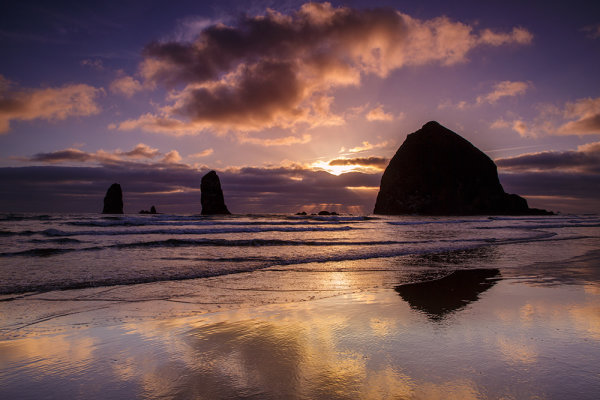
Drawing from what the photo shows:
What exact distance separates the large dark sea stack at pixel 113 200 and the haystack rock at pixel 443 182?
83236 millimetres

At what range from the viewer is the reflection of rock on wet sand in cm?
523

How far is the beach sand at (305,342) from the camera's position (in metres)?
2.63

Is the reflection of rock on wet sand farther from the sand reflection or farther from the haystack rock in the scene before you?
the haystack rock

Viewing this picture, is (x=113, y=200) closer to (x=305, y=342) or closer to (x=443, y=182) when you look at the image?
(x=305, y=342)

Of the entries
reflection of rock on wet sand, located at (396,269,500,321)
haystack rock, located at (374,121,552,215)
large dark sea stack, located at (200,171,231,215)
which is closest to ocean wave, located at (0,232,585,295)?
reflection of rock on wet sand, located at (396,269,500,321)

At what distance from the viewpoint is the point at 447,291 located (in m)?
6.52

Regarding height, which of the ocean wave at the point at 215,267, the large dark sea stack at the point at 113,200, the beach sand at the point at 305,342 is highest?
the large dark sea stack at the point at 113,200

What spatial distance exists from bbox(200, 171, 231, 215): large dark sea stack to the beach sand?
75155mm

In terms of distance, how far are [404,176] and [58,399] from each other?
120 metres

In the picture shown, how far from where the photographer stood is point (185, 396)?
2490 millimetres

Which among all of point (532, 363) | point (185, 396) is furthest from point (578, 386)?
point (185, 396)

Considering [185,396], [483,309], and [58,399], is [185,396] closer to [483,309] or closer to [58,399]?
[58,399]

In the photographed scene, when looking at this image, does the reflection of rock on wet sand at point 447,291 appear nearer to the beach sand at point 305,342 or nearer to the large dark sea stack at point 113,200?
the beach sand at point 305,342

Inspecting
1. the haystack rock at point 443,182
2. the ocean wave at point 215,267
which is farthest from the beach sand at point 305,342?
the haystack rock at point 443,182
